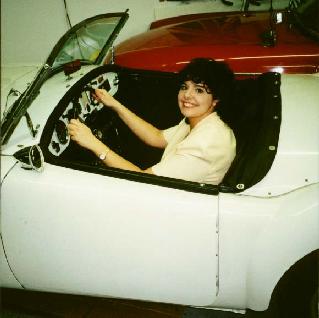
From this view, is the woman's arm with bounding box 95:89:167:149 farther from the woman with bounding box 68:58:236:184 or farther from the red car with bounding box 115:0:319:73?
the red car with bounding box 115:0:319:73

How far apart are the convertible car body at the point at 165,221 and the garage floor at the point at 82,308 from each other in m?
0.37

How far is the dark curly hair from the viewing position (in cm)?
188

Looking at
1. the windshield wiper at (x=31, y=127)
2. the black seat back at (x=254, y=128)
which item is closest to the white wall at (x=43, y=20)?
the black seat back at (x=254, y=128)

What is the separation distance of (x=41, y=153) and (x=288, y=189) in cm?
98

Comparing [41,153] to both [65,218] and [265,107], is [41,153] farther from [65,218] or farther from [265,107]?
[265,107]

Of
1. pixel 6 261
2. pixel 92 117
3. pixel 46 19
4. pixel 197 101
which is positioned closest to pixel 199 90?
pixel 197 101

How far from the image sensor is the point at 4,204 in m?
1.56

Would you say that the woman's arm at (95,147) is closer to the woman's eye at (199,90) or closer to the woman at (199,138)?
the woman at (199,138)

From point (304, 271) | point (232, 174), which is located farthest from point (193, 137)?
point (304, 271)

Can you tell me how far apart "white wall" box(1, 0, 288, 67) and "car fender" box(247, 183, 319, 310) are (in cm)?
444

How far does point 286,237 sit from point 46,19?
562 cm

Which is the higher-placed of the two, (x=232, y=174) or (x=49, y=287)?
(x=232, y=174)

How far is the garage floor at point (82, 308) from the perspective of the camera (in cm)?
201

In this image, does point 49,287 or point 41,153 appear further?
point 49,287
